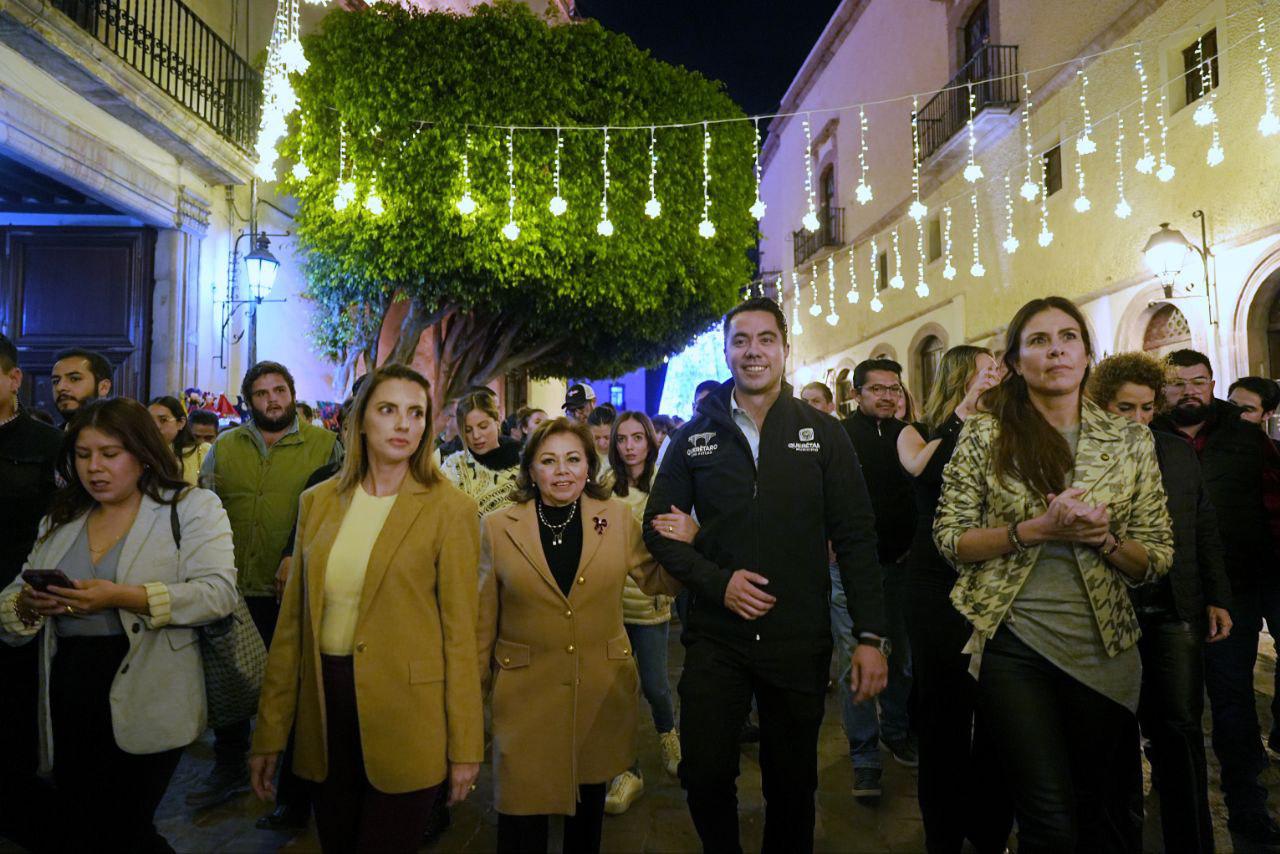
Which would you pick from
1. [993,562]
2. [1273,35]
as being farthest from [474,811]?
[1273,35]

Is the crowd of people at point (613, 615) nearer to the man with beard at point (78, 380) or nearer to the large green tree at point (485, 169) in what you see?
the man with beard at point (78, 380)

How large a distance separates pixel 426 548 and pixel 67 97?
955 cm

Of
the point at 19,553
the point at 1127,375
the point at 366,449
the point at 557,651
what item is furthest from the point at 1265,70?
the point at 19,553

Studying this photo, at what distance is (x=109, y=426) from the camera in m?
2.76

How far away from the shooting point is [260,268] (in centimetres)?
1131

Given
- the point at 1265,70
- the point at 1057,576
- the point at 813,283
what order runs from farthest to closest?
the point at 813,283 < the point at 1265,70 < the point at 1057,576

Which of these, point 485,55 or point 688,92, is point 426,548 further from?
point 688,92

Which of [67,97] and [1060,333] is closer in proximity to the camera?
[1060,333]

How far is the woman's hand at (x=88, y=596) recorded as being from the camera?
246 cm

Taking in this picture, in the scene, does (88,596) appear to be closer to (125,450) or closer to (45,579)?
(45,579)

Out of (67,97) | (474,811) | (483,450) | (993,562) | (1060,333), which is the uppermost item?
(67,97)

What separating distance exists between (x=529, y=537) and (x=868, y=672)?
132 cm

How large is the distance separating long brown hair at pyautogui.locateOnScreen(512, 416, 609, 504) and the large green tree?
1016cm

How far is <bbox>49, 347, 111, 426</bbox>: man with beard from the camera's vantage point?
4012mm
